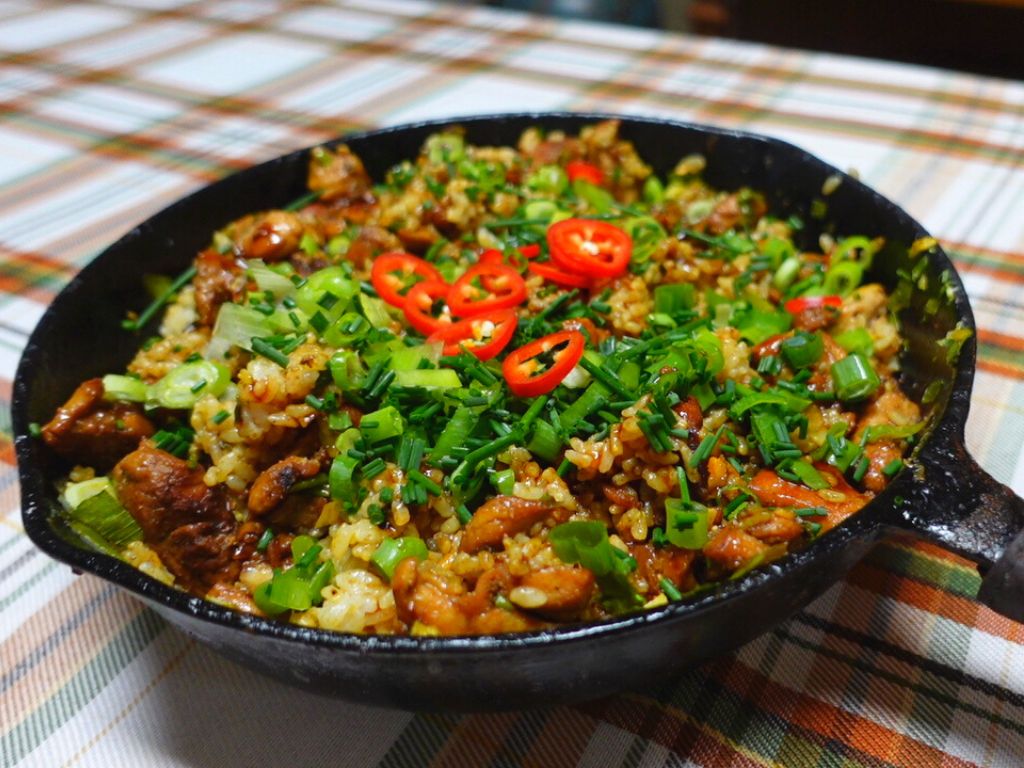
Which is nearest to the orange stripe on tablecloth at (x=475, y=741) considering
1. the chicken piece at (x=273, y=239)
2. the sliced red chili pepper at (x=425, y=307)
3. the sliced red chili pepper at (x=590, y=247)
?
the sliced red chili pepper at (x=425, y=307)

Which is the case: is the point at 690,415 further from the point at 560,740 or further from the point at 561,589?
the point at 560,740

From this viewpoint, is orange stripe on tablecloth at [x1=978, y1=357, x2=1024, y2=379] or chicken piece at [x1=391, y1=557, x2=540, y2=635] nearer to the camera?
chicken piece at [x1=391, y1=557, x2=540, y2=635]

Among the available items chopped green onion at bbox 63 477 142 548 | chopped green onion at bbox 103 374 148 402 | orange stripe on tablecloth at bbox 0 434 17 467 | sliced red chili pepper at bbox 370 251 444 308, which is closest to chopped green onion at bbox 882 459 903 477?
sliced red chili pepper at bbox 370 251 444 308

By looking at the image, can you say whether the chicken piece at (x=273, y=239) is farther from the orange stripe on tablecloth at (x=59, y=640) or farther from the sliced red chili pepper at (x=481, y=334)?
the orange stripe on tablecloth at (x=59, y=640)

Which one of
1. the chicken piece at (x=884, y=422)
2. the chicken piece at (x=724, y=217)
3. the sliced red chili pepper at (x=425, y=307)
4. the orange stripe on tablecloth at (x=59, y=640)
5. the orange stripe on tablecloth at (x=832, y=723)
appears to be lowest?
the orange stripe on tablecloth at (x=832, y=723)

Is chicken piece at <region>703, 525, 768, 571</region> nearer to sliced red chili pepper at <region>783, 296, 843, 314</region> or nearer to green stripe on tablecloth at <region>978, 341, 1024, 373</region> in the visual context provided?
sliced red chili pepper at <region>783, 296, 843, 314</region>
